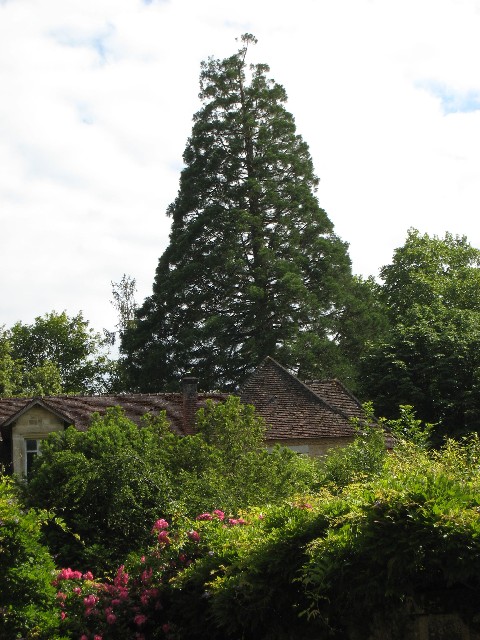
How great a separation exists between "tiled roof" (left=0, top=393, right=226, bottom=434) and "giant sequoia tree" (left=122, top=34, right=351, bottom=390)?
7220mm

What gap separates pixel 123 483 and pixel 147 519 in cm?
50

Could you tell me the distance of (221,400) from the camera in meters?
27.7

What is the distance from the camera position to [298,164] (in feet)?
129

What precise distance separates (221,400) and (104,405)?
143 inches

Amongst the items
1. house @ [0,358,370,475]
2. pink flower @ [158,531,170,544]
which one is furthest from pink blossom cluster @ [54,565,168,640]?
house @ [0,358,370,475]

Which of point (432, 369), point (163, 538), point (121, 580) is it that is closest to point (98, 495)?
point (163, 538)

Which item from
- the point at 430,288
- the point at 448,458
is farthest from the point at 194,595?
the point at 430,288

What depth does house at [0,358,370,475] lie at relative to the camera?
2686 cm

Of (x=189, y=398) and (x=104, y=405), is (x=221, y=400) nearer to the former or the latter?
(x=189, y=398)

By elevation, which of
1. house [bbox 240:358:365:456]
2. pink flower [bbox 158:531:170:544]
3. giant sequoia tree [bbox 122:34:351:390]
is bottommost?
pink flower [bbox 158:531:170:544]

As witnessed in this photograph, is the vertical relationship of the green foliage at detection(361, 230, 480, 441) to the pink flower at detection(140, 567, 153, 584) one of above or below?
above

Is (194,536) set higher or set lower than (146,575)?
higher

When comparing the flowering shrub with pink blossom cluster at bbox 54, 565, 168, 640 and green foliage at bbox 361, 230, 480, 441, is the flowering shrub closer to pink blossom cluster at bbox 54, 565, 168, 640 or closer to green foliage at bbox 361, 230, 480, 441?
pink blossom cluster at bbox 54, 565, 168, 640

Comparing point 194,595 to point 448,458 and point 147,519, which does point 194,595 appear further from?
point 448,458
